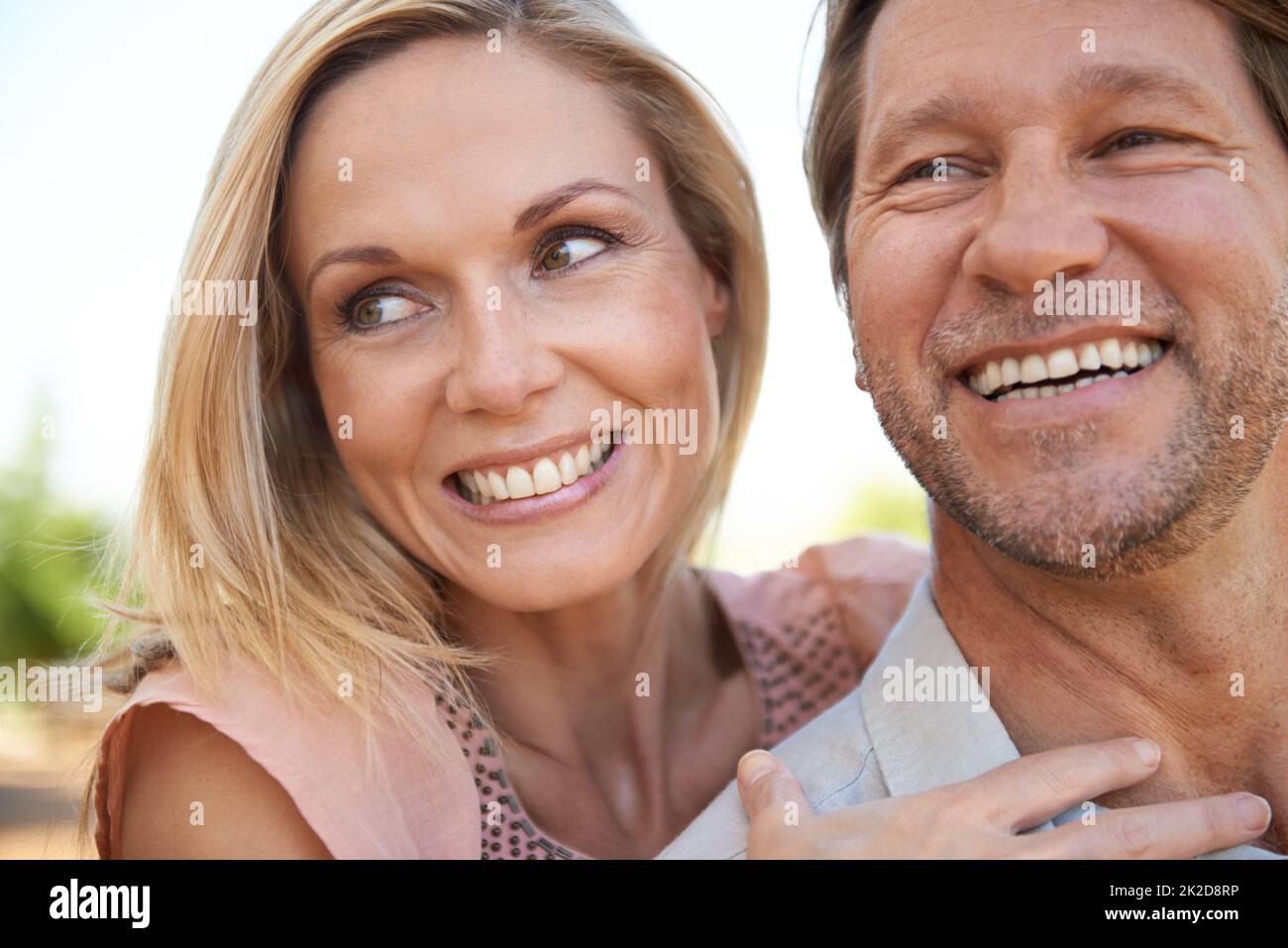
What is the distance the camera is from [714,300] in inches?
127

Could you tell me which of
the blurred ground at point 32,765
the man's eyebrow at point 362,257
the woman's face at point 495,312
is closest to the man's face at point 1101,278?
the woman's face at point 495,312

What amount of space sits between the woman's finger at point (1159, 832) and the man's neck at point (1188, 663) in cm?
19

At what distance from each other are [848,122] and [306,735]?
5.77 feet

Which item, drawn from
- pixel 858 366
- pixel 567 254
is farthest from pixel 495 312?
pixel 858 366

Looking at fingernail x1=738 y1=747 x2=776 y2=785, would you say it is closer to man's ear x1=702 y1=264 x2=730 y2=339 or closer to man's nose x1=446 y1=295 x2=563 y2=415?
man's nose x1=446 y1=295 x2=563 y2=415

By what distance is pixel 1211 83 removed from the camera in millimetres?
2184

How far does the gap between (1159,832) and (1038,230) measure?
1.01m

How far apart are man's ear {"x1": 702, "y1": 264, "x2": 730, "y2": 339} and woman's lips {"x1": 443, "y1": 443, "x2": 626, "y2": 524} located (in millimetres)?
548

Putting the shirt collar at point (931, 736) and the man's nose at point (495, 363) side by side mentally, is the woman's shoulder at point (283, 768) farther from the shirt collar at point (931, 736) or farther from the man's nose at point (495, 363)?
the shirt collar at point (931, 736)
